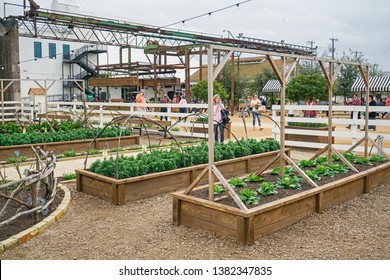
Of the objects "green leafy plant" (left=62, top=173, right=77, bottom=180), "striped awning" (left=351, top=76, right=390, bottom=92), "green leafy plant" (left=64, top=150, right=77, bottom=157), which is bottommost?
"green leafy plant" (left=62, top=173, right=77, bottom=180)

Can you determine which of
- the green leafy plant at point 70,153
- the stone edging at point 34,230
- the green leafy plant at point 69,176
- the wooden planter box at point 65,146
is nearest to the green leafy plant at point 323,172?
the stone edging at point 34,230

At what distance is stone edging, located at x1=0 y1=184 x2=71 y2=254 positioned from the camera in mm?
4519

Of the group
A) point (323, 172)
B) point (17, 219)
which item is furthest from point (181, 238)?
point (323, 172)

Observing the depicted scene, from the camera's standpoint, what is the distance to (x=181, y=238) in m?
4.89

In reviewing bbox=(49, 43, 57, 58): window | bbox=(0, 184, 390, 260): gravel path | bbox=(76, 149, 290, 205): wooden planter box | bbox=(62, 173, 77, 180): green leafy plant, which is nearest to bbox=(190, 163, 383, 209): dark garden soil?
bbox=(0, 184, 390, 260): gravel path

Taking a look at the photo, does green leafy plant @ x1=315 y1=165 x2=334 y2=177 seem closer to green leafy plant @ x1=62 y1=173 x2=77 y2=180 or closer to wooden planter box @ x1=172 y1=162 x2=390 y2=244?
wooden planter box @ x1=172 y1=162 x2=390 y2=244

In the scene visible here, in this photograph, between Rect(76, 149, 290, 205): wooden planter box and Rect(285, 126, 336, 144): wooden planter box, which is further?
Rect(285, 126, 336, 144): wooden planter box

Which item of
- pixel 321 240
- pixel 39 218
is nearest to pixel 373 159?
pixel 321 240

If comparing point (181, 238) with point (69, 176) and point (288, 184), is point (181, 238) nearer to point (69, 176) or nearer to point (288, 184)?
point (288, 184)

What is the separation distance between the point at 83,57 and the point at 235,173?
136ft

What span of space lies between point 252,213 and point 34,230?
2.51 metres

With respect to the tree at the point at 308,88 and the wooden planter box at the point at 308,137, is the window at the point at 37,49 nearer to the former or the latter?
the tree at the point at 308,88

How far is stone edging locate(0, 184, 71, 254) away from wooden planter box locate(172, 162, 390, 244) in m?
1.56

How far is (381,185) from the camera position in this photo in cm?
756
